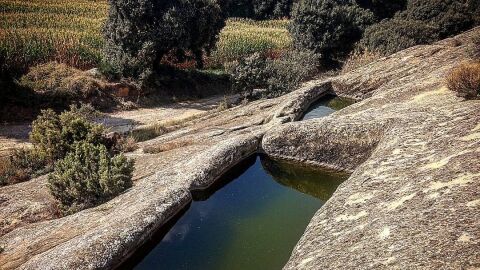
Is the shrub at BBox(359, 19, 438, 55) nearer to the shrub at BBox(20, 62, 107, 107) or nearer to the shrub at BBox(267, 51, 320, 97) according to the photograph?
the shrub at BBox(267, 51, 320, 97)

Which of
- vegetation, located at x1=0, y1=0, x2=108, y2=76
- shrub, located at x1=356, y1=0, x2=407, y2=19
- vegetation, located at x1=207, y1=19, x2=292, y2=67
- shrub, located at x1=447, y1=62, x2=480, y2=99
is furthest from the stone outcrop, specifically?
shrub, located at x1=356, y1=0, x2=407, y2=19

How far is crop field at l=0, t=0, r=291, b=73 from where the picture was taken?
31031 mm

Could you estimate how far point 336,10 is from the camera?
3753 cm

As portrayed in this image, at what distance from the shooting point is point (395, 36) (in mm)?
31922

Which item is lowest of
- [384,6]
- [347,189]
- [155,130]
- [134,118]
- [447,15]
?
[134,118]

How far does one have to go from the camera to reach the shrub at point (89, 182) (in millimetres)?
12234

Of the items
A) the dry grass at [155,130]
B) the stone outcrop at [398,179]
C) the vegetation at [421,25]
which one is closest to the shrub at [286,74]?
the vegetation at [421,25]

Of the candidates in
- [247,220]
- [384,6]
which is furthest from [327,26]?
[247,220]

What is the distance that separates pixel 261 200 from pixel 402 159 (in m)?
4.54

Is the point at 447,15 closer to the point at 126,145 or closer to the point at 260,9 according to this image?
the point at 260,9

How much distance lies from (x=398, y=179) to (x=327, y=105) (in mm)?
11930

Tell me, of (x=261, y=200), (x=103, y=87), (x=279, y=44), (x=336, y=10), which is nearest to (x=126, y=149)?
(x=261, y=200)

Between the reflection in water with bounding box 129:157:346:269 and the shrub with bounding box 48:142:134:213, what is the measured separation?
7.98 ft

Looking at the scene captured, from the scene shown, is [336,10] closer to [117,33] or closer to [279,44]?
[279,44]
